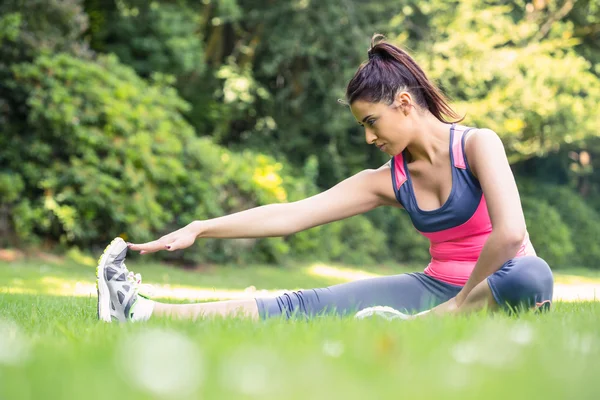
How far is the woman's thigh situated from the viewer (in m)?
4.32

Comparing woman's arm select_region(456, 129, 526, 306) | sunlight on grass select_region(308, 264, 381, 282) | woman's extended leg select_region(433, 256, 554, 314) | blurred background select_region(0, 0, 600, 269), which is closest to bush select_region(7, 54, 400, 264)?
blurred background select_region(0, 0, 600, 269)

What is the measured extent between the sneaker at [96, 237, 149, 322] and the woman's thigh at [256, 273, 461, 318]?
0.74m

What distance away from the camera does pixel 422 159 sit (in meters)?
4.36

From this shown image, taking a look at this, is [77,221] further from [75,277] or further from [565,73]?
[565,73]

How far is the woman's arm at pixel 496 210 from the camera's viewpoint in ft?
12.2

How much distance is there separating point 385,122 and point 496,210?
0.75 m

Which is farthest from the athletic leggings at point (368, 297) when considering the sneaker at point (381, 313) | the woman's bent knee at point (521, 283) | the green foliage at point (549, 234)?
the green foliage at point (549, 234)

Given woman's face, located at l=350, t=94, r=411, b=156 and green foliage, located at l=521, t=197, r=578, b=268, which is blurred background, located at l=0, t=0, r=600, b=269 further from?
woman's face, located at l=350, t=94, r=411, b=156

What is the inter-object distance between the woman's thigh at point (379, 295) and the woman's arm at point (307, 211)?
1.26ft

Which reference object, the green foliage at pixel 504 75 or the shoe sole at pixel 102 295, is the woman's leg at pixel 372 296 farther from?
the green foliage at pixel 504 75

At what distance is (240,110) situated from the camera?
19.9 metres

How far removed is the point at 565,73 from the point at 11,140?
1394 centimetres

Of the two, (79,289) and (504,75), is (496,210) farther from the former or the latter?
(504,75)

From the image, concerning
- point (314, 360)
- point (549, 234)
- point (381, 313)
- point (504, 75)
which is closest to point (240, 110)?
point (504, 75)
